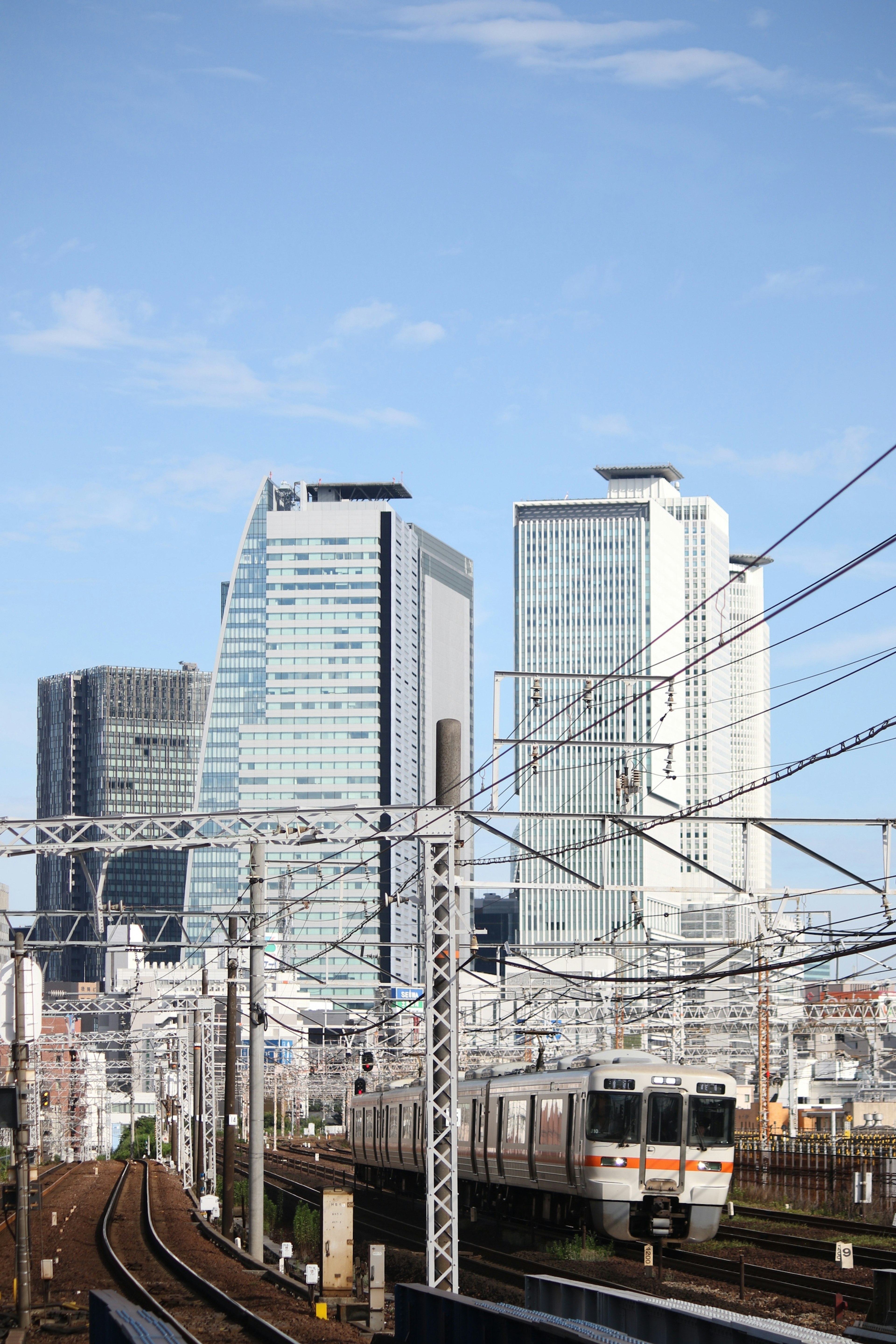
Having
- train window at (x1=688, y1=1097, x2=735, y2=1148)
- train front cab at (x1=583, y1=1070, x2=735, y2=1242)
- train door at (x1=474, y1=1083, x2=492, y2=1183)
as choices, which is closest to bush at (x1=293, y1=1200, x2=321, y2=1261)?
train door at (x1=474, y1=1083, x2=492, y2=1183)

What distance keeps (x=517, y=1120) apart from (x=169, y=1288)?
8.07 m

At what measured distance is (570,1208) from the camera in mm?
27375

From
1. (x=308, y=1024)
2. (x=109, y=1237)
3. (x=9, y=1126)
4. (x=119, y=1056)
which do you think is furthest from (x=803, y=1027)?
(x=119, y=1056)

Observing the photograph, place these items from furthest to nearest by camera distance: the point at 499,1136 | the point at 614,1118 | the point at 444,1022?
1. the point at 499,1136
2. the point at 614,1118
3. the point at 444,1022

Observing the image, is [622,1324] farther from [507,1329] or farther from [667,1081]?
[667,1081]

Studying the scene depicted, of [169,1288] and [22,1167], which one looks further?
[169,1288]

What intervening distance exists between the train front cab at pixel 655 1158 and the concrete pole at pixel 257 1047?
5.61m

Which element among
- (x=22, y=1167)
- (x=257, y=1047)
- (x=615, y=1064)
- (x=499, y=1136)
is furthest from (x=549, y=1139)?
(x=22, y=1167)

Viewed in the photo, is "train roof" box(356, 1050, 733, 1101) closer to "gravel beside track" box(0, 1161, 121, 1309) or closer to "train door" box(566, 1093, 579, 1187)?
"train door" box(566, 1093, 579, 1187)

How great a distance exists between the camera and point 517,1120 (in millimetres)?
29859

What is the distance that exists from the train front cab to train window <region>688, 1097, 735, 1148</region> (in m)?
0.02

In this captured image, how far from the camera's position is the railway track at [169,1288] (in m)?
18.6

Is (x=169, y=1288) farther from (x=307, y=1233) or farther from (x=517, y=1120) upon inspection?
(x=307, y=1233)

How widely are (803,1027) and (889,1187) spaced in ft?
103
